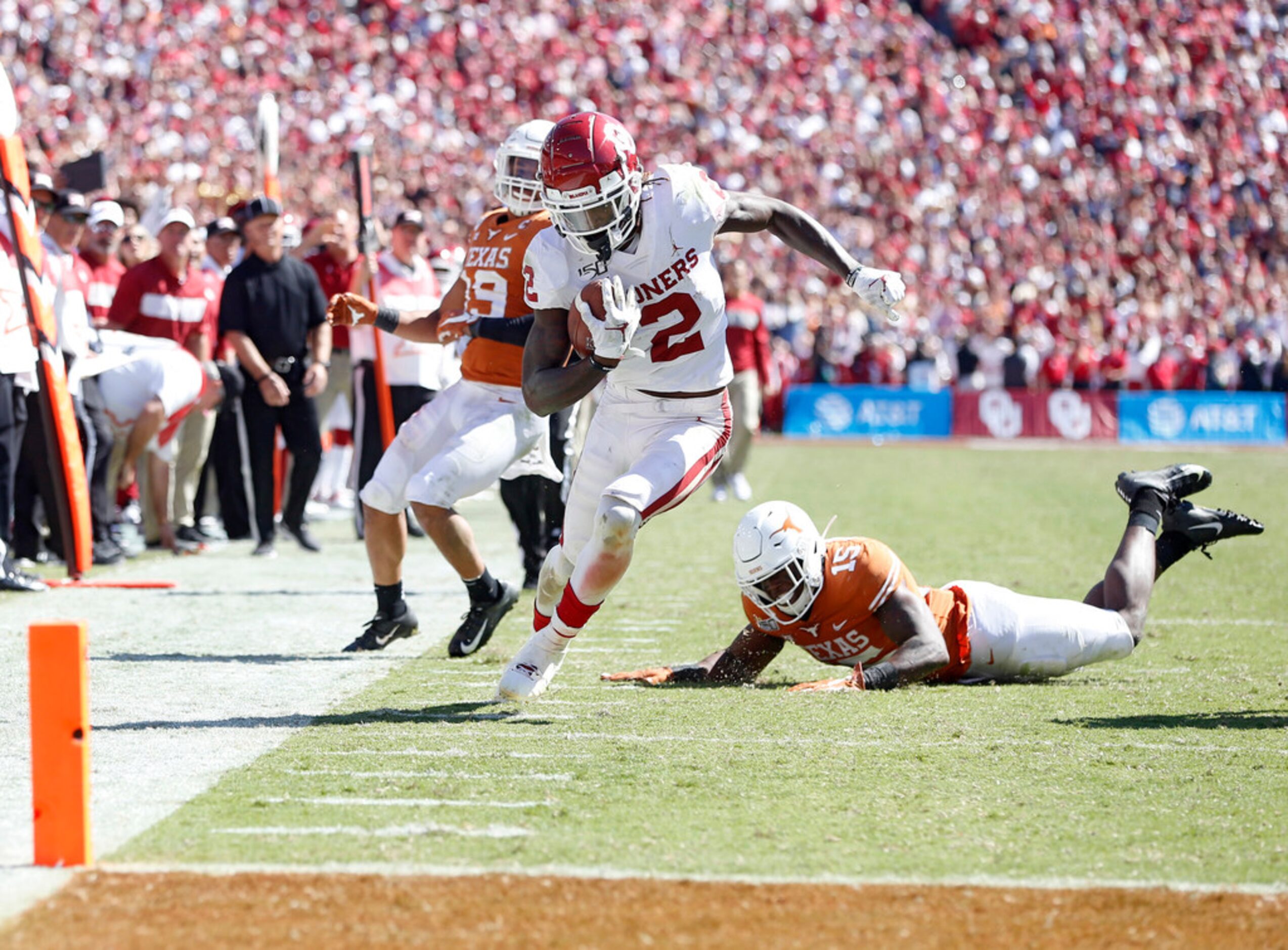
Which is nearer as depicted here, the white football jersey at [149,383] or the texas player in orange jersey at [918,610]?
the texas player in orange jersey at [918,610]

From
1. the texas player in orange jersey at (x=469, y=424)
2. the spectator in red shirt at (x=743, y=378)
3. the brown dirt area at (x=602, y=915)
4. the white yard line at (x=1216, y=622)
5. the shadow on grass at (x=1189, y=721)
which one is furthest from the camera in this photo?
the spectator in red shirt at (x=743, y=378)

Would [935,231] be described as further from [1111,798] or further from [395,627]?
[1111,798]

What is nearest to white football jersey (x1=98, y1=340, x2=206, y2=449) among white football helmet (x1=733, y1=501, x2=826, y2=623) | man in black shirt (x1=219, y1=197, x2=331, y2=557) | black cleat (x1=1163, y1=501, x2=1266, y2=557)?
man in black shirt (x1=219, y1=197, x2=331, y2=557)

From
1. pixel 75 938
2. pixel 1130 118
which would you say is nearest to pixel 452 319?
pixel 75 938

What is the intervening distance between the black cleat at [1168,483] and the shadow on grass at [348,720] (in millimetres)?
2580

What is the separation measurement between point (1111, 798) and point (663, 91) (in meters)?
25.2

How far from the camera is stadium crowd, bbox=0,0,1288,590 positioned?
81.3 feet

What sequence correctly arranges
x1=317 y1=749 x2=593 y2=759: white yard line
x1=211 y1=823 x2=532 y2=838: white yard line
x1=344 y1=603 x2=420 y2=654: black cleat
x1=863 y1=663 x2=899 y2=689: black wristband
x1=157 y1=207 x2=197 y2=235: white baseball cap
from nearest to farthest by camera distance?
1. x1=211 y1=823 x2=532 y2=838: white yard line
2. x1=317 y1=749 x2=593 y2=759: white yard line
3. x1=863 y1=663 x2=899 y2=689: black wristband
4. x1=344 y1=603 x2=420 y2=654: black cleat
5. x1=157 y1=207 x2=197 y2=235: white baseball cap

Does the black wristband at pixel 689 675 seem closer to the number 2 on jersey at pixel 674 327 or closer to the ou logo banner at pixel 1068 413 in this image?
the number 2 on jersey at pixel 674 327

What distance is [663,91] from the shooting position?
2803cm

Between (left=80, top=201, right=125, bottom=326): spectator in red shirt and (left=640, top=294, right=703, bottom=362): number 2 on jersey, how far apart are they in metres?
5.43

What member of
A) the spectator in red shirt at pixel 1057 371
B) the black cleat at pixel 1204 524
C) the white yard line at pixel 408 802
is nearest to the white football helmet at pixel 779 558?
the white yard line at pixel 408 802

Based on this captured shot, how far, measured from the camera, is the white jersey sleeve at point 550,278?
4883mm

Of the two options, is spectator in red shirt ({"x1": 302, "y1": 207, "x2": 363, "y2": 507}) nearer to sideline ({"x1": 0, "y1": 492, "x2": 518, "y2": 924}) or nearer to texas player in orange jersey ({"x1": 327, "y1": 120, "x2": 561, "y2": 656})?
sideline ({"x1": 0, "y1": 492, "x2": 518, "y2": 924})
